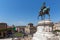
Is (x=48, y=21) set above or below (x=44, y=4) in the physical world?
below

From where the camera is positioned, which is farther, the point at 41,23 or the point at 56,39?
the point at 41,23

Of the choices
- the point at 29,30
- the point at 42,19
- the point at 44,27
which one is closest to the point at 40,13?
the point at 42,19

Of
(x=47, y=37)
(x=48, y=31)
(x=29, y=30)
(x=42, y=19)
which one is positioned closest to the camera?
(x=47, y=37)

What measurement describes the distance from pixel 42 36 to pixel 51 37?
3.89 feet

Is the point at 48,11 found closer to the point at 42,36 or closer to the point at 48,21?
the point at 48,21

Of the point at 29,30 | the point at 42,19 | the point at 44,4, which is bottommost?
the point at 29,30

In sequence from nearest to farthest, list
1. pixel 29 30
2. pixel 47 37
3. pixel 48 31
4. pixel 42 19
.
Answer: pixel 47 37 < pixel 48 31 < pixel 42 19 < pixel 29 30

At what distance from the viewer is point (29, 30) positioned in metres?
61.9

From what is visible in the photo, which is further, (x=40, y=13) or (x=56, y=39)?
(x=40, y=13)

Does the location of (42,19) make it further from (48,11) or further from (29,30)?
(29,30)

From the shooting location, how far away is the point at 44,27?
21.4m

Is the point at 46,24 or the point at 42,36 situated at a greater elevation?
the point at 46,24

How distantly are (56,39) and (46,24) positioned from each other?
265 cm

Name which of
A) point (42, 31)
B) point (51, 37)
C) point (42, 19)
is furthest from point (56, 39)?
point (42, 19)
